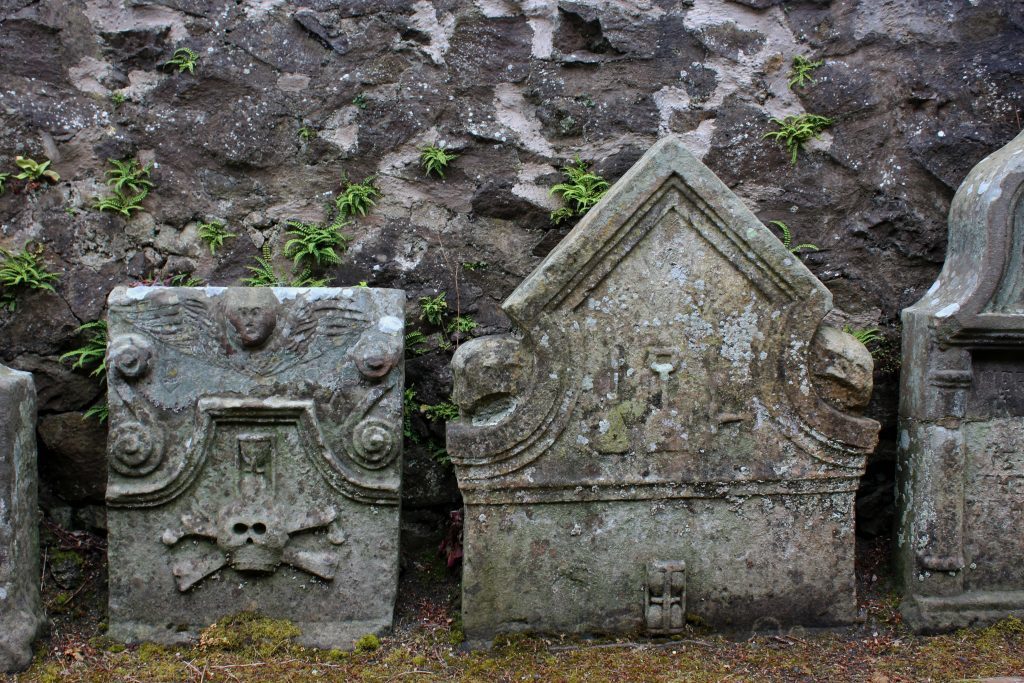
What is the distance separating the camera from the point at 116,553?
11.0 ft

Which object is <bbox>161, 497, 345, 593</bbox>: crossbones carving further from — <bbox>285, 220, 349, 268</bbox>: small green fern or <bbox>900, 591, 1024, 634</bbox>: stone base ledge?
<bbox>900, 591, 1024, 634</bbox>: stone base ledge

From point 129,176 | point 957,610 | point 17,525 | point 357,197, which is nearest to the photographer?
point 17,525

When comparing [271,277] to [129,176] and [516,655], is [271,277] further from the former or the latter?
[516,655]

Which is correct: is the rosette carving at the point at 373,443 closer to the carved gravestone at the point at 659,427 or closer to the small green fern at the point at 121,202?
the carved gravestone at the point at 659,427

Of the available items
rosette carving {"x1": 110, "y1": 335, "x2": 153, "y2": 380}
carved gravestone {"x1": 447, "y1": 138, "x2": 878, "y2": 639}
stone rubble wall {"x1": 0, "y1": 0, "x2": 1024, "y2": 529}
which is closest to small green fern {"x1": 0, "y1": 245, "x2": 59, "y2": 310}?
stone rubble wall {"x1": 0, "y1": 0, "x2": 1024, "y2": 529}

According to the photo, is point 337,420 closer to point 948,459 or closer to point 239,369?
point 239,369

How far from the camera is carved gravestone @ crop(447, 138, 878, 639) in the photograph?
3287 millimetres

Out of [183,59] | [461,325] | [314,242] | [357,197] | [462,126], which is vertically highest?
[183,59]

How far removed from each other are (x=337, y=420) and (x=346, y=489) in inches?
10.6

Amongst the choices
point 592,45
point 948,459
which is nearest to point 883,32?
point 592,45

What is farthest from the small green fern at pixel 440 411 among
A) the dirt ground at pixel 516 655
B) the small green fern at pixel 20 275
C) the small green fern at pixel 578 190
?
the small green fern at pixel 20 275

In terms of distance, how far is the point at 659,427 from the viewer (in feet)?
11.0

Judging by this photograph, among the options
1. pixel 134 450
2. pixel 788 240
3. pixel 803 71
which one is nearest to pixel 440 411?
A: pixel 134 450

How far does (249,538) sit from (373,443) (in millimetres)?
597
